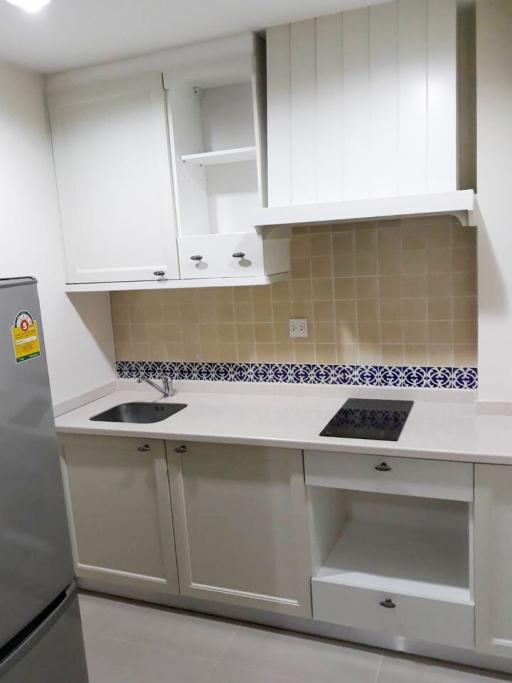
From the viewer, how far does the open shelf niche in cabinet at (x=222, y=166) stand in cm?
228

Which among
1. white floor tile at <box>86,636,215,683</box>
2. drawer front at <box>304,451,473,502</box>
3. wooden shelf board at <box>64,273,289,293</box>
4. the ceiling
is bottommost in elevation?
white floor tile at <box>86,636,215,683</box>

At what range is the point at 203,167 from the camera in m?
2.61

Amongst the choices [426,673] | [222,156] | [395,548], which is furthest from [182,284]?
[426,673]

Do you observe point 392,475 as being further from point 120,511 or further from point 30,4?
point 30,4

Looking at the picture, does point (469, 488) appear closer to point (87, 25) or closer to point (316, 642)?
point (316, 642)

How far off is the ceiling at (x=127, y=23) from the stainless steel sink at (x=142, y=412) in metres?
1.54

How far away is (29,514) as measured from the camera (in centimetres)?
167

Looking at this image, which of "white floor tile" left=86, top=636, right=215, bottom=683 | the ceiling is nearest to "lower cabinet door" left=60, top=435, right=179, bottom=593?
"white floor tile" left=86, top=636, right=215, bottom=683

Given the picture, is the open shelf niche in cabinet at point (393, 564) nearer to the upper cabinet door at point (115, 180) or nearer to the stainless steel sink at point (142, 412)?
the stainless steel sink at point (142, 412)

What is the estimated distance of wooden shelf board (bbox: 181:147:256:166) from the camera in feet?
7.50

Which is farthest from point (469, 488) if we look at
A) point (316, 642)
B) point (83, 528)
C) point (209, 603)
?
point (83, 528)

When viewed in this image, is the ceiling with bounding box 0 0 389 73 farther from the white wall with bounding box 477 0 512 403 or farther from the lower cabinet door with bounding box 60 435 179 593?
the lower cabinet door with bounding box 60 435 179 593

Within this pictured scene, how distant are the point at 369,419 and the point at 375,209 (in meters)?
0.81

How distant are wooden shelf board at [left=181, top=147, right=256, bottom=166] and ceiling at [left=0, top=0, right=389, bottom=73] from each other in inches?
16.9
